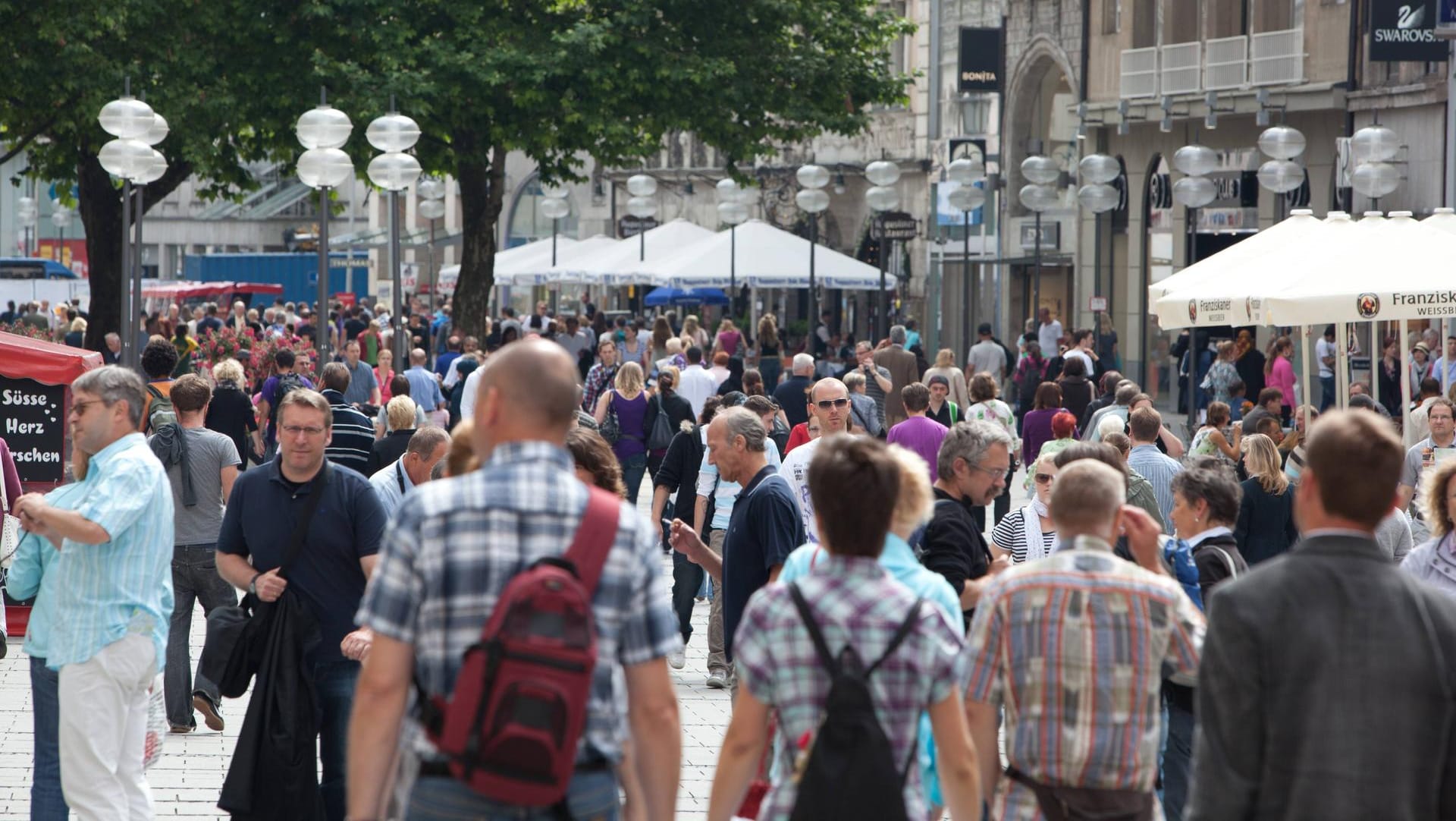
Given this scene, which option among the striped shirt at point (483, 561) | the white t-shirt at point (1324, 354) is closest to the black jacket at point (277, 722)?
the striped shirt at point (483, 561)

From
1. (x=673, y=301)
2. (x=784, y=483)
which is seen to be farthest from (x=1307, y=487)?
(x=673, y=301)

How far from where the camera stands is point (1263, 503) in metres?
10.0

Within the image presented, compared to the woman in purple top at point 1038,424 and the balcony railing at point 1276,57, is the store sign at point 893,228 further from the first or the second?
the woman in purple top at point 1038,424

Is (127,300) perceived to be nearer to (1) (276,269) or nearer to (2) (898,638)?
(2) (898,638)

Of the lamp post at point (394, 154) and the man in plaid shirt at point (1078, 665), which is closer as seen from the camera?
the man in plaid shirt at point (1078, 665)

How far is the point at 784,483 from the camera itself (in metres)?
8.07

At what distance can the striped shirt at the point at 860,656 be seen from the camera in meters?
4.42

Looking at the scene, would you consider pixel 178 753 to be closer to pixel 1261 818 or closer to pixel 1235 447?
pixel 1261 818

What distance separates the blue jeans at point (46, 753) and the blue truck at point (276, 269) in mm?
61644

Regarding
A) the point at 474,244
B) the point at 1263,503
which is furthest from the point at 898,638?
the point at 474,244

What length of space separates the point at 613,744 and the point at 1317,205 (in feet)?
96.3

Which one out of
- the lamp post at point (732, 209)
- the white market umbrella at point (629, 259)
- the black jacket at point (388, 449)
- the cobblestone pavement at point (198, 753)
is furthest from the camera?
the white market umbrella at point (629, 259)

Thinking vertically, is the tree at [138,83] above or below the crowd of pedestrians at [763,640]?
above

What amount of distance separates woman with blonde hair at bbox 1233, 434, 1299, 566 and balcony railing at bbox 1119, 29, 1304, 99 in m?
22.8
